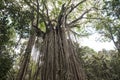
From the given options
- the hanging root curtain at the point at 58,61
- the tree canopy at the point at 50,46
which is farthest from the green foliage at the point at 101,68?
the hanging root curtain at the point at 58,61

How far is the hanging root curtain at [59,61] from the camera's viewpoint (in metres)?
4.29

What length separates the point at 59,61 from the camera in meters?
4.76

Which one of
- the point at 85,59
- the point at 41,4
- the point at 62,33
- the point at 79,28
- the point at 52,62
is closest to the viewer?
the point at 52,62

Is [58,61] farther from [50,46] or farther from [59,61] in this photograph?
[50,46]

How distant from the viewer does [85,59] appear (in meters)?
7.29

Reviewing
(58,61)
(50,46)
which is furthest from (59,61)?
(50,46)

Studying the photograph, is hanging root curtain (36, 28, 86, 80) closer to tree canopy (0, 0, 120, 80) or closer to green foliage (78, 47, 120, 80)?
tree canopy (0, 0, 120, 80)

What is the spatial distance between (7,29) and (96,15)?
552 cm

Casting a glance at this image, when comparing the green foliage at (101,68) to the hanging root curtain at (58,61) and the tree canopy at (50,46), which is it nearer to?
the tree canopy at (50,46)

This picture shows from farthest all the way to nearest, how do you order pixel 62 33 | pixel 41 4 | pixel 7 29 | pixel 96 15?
pixel 96 15, pixel 41 4, pixel 62 33, pixel 7 29

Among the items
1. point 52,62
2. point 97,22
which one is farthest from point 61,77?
point 97,22

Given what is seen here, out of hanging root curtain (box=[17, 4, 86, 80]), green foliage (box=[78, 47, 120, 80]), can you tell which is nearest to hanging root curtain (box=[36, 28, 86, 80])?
hanging root curtain (box=[17, 4, 86, 80])

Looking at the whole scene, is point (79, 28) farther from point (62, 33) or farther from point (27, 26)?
point (27, 26)

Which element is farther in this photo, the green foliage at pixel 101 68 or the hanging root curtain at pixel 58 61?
the green foliage at pixel 101 68
